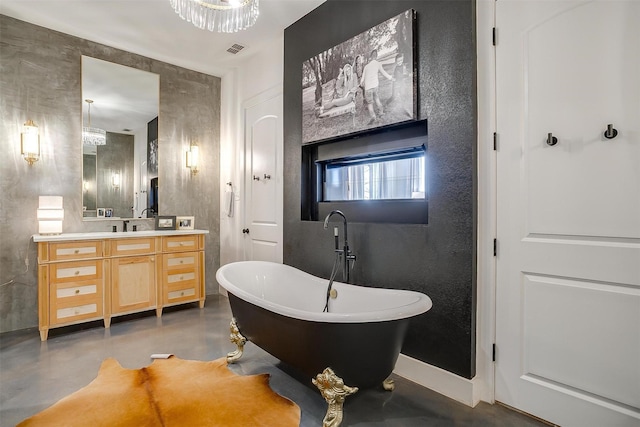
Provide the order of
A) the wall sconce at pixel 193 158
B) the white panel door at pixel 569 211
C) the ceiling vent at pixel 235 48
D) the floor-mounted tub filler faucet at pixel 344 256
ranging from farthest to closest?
1. the wall sconce at pixel 193 158
2. the ceiling vent at pixel 235 48
3. the floor-mounted tub filler faucet at pixel 344 256
4. the white panel door at pixel 569 211

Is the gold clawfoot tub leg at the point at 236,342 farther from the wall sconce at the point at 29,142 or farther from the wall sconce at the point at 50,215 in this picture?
the wall sconce at the point at 29,142

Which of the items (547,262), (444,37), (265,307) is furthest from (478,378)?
(444,37)

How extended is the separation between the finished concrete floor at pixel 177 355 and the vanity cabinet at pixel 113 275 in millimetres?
188

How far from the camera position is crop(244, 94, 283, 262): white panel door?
11.6 feet

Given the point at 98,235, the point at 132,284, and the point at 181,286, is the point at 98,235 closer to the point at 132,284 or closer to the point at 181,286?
the point at 132,284

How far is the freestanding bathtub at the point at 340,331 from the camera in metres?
1.58

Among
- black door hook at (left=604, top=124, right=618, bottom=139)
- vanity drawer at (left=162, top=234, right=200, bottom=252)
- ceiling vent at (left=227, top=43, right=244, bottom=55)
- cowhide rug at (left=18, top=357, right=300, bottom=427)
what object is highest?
ceiling vent at (left=227, top=43, right=244, bottom=55)


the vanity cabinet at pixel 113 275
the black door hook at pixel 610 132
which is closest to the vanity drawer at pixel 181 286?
the vanity cabinet at pixel 113 275

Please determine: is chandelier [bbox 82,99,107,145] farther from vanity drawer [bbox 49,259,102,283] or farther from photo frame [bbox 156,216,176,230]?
vanity drawer [bbox 49,259,102,283]

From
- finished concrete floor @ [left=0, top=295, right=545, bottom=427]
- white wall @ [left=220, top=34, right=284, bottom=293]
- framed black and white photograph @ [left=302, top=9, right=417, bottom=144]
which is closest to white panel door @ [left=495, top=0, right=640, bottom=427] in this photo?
finished concrete floor @ [left=0, top=295, right=545, bottom=427]

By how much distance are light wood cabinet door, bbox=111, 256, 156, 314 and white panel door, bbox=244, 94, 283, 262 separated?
3.50 feet

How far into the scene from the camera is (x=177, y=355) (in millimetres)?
2555

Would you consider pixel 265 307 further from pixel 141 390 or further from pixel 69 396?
pixel 69 396

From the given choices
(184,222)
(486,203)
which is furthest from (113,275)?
(486,203)
